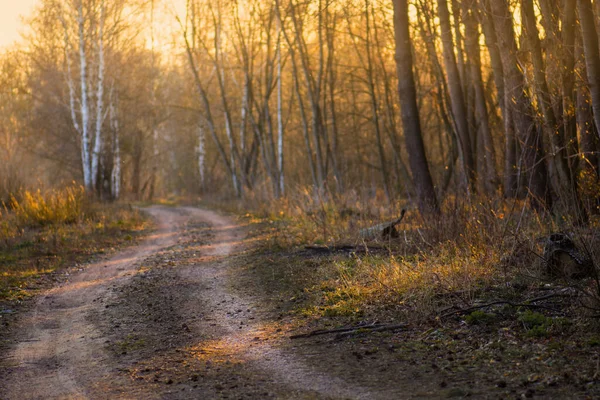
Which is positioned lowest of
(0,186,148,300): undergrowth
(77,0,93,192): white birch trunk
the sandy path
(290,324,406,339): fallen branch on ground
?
(290,324,406,339): fallen branch on ground

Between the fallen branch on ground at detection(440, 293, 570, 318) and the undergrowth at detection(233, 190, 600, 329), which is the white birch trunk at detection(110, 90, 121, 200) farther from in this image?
the fallen branch on ground at detection(440, 293, 570, 318)

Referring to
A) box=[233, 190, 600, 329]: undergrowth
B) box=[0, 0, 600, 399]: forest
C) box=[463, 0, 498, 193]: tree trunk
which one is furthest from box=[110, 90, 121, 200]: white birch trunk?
box=[233, 190, 600, 329]: undergrowth

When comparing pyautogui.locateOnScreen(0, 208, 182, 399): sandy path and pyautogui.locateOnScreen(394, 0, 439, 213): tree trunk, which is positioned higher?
pyautogui.locateOnScreen(394, 0, 439, 213): tree trunk

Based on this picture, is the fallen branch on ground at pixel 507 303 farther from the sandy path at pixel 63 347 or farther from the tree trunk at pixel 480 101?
the tree trunk at pixel 480 101

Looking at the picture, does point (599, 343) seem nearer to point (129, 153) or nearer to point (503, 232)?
point (503, 232)

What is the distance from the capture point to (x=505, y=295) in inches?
274

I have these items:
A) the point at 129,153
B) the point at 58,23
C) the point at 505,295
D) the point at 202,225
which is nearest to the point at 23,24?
the point at 58,23

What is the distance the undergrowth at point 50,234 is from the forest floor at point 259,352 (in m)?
1.99

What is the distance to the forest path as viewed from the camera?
16.9 feet

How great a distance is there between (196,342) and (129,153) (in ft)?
119

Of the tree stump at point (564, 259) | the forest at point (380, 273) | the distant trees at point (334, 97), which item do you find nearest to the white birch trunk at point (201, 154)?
the distant trees at point (334, 97)

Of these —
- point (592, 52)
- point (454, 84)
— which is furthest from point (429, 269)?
point (454, 84)

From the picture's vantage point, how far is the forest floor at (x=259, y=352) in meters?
4.96

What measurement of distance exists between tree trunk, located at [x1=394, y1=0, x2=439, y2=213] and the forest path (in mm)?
4665
